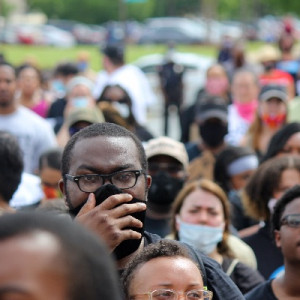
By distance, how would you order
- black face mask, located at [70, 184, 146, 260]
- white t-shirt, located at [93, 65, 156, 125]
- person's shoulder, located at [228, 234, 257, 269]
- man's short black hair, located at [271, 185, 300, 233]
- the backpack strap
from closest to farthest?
black face mask, located at [70, 184, 146, 260]
man's short black hair, located at [271, 185, 300, 233]
the backpack strap
person's shoulder, located at [228, 234, 257, 269]
white t-shirt, located at [93, 65, 156, 125]

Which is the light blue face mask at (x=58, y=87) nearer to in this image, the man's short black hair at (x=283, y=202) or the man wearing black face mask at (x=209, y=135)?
the man wearing black face mask at (x=209, y=135)

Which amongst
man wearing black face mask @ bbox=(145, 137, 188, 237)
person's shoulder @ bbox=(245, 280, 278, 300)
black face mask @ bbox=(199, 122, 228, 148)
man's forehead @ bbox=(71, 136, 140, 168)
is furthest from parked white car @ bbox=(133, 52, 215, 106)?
man's forehead @ bbox=(71, 136, 140, 168)

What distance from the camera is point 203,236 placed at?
242 inches

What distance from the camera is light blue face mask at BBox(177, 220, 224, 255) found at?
6.12 meters

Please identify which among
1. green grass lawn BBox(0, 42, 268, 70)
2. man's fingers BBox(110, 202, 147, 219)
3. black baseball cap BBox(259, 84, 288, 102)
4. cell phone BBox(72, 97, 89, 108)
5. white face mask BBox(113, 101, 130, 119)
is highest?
man's fingers BBox(110, 202, 147, 219)

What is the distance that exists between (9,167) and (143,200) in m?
2.25

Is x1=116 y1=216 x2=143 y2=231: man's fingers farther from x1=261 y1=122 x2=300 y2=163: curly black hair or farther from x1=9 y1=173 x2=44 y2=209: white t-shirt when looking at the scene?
x1=261 y1=122 x2=300 y2=163: curly black hair

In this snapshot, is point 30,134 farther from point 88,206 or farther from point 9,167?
point 88,206

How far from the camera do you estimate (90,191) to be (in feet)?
11.8

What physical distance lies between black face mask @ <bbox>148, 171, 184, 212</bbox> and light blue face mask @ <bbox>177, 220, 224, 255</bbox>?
2.34 ft

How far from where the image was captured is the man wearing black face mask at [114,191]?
3395mm

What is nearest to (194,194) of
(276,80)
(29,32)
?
(276,80)

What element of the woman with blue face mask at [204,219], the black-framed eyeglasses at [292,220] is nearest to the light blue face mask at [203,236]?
the woman with blue face mask at [204,219]

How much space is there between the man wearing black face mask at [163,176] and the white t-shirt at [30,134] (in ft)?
6.34
